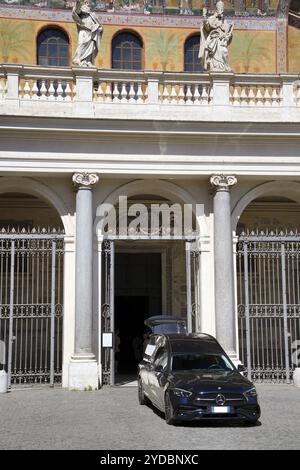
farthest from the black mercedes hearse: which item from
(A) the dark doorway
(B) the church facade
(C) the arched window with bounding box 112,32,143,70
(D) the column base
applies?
(C) the arched window with bounding box 112,32,143,70

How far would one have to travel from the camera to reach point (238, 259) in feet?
58.2

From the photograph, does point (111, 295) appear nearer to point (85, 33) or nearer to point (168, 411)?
point (168, 411)

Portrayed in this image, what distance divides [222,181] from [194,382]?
6883 millimetres

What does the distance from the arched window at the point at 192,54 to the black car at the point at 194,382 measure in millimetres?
11754

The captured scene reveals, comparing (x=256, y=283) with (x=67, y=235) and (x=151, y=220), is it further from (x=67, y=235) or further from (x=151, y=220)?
(x=67, y=235)

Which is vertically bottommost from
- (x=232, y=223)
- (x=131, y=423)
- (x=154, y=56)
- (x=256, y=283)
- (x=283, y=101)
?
(x=131, y=423)

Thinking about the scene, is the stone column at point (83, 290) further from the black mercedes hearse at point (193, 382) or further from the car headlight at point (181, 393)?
the car headlight at point (181, 393)

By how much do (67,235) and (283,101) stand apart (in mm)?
6337

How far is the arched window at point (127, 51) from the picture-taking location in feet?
69.4

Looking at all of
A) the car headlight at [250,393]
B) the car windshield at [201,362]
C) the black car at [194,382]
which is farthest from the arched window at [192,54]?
the car headlight at [250,393]

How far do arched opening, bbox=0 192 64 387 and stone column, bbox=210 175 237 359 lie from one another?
3.85 m

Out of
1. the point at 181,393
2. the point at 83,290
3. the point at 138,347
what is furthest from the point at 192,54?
the point at 181,393
